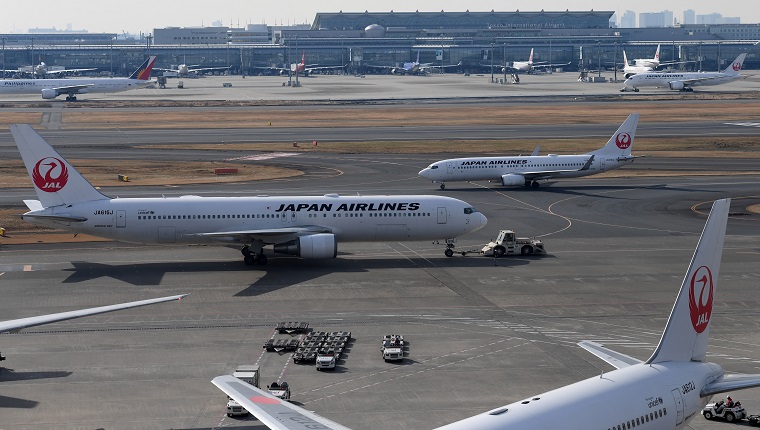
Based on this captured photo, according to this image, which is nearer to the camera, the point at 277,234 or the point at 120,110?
the point at 277,234

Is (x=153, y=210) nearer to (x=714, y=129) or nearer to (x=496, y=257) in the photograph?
(x=496, y=257)

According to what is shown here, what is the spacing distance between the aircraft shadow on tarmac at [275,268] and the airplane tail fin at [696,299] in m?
33.0

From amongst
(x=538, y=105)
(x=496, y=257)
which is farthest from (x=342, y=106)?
(x=496, y=257)

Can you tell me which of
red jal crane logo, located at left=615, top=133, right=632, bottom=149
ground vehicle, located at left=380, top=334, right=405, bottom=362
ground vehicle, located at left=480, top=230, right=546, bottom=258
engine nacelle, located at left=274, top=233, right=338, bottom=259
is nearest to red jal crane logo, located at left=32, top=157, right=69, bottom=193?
engine nacelle, located at left=274, top=233, right=338, bottom=259

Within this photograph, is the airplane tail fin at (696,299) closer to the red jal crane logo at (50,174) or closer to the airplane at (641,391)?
the airplane at (641,391)

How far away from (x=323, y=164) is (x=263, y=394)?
297 feet

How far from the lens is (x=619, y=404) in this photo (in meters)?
26.4

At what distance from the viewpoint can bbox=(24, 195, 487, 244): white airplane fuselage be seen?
210 feet

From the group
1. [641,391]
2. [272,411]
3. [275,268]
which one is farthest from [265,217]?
[641,391]

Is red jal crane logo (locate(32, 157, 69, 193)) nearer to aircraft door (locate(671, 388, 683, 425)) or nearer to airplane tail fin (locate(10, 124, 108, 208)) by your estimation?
airplane tail fin (locate(10, 124, 108, 208))

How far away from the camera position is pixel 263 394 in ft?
89.4

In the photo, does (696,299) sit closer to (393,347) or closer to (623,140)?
(393,347)

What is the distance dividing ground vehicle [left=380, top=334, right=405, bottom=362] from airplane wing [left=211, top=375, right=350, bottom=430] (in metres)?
15.9

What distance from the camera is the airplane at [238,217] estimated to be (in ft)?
208
